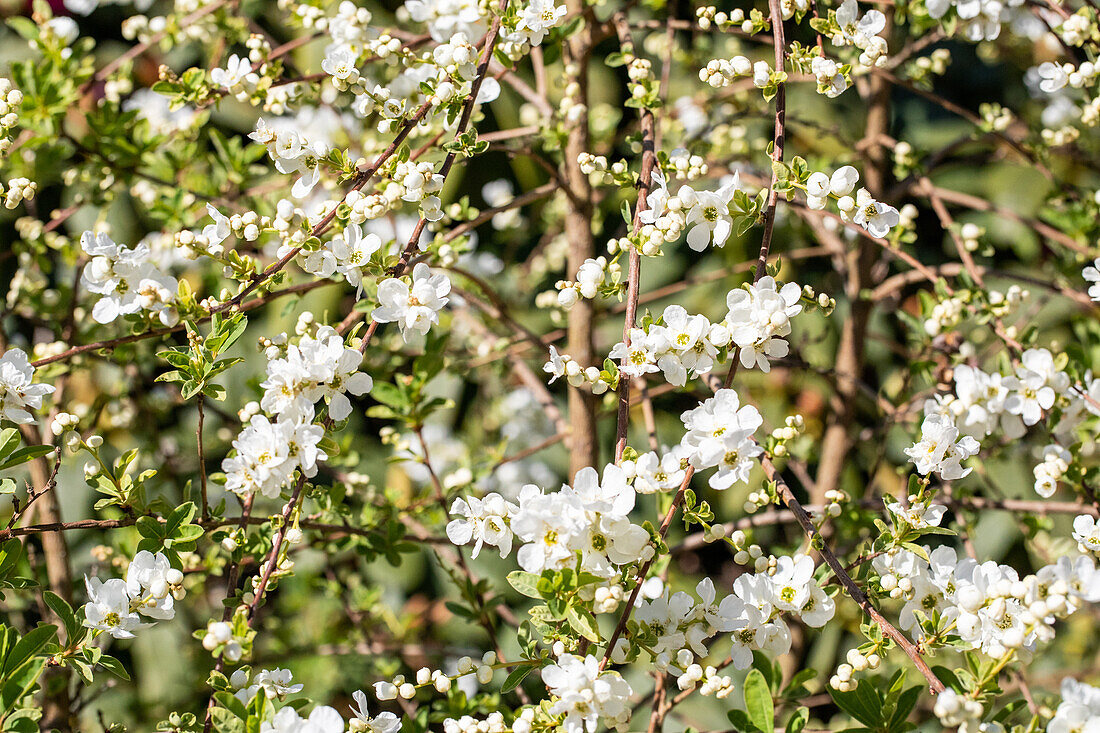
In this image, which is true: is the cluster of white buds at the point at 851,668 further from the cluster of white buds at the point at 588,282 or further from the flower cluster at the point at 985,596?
the cluster of white buds at the point at 588,282

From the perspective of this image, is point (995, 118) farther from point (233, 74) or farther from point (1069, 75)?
point (233, 74)

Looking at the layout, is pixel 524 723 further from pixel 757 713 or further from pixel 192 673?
pixel 192 673

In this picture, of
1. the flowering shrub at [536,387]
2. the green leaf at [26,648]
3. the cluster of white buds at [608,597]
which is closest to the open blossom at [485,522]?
the flowering shrub at [536,387]

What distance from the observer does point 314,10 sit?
108 centimetres

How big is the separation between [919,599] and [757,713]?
0.20 metres

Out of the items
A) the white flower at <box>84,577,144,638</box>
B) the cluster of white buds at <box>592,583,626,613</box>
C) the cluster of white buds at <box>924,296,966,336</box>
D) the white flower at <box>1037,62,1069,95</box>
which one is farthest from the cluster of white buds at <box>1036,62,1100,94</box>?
the white flower at <box>84,577,144,638</box>

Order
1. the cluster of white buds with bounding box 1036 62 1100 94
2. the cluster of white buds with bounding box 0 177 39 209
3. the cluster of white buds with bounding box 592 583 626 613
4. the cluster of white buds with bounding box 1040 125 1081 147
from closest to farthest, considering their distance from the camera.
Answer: the cluster of white buds with bounding box 592 583 626 613 < the cluster of white buds with bounding box 0 177 39 209 < the cluster of white buds with bounding box 1036 62 1100 94 < the cluster of white buds with bounding box 1040 125 1081 147

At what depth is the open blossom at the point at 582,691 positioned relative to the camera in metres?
0.70

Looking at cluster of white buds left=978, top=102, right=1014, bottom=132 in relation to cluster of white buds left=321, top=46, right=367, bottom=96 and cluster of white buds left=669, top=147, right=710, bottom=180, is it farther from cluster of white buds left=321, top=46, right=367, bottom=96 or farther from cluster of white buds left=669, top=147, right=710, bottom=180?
cluster of white buds left=321, top=46, right=367, bottom=96

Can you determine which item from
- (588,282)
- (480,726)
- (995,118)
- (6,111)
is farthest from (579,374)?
(995,118)

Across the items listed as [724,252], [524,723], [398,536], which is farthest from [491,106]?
[524,723]

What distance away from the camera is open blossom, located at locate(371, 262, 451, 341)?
0.80m

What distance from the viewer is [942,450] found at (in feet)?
2.69

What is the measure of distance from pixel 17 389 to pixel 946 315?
107cm
